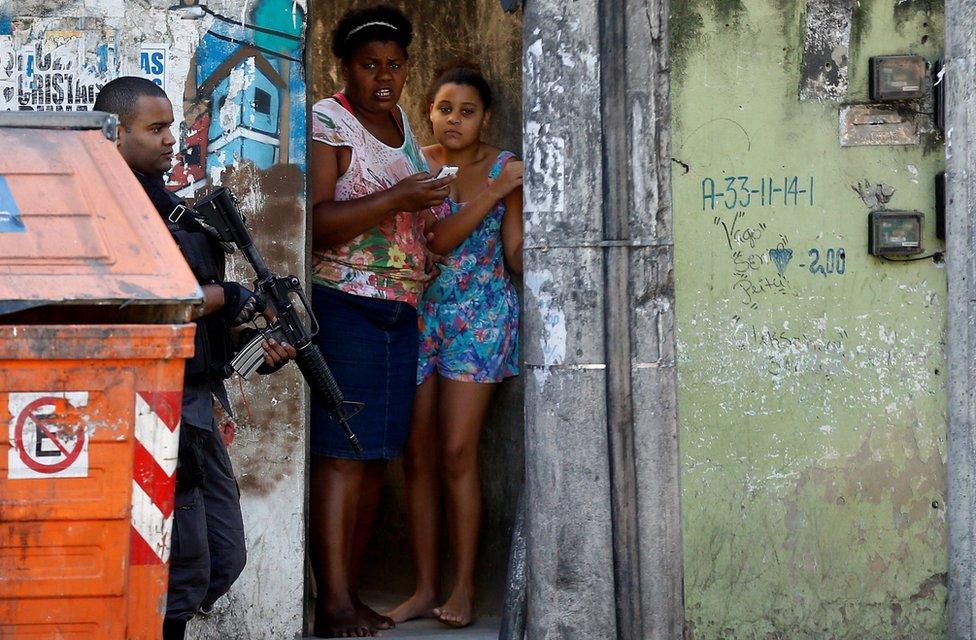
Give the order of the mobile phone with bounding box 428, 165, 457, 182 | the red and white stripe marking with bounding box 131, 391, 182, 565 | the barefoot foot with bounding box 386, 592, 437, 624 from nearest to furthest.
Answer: the red and white stripe marking with bounding box 131, 391, 182, 565 < the mobile phone with bounding box 428, 165, 457, 182 < the barefoot foot with bounding box 386, 592, 437, 624

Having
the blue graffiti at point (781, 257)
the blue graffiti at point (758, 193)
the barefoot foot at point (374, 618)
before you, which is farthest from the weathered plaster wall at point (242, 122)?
the blue graffiti at point (781, 257)

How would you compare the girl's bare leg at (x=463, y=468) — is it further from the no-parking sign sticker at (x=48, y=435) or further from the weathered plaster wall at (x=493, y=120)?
the no-parking sign sticker at (x=48, y=435)

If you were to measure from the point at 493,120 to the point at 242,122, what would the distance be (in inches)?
63.5

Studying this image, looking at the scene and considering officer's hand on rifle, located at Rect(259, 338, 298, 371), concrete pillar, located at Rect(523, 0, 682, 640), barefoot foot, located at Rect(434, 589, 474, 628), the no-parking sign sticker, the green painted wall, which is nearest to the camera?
the no-parking sign sticker

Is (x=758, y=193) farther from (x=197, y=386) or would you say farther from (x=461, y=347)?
(x=197, y=386)

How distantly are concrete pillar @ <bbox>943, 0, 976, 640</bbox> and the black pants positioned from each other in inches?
99.1

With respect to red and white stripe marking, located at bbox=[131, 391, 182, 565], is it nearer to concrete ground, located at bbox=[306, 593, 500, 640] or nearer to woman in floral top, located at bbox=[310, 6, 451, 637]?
woman in floral top, located at bbox=[310, 6, 451, 637]

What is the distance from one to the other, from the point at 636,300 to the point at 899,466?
3.83ft

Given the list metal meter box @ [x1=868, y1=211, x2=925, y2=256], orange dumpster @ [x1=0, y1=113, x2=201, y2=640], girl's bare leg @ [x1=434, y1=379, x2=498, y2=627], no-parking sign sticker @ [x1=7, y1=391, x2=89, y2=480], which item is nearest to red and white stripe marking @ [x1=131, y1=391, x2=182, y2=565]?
orange dumpster @ [x1=0, y1=113, x2=201, y2=640]

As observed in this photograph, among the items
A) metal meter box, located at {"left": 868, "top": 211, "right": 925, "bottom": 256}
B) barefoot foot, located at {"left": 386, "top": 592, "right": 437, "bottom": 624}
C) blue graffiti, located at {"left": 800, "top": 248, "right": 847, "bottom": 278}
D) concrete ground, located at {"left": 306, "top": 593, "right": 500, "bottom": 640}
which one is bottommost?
concrete ground, located at {"left": 306, "top": 593, "right": 500, "bottom": 640}

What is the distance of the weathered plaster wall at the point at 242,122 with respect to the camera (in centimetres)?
502

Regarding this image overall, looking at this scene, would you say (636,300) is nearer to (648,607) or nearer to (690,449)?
(690,449)

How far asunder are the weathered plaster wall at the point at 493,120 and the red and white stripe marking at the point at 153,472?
8.62ft

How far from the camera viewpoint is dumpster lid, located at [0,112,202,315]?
11.0 feet
